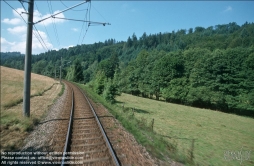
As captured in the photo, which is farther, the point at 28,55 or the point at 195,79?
the point at 195,79

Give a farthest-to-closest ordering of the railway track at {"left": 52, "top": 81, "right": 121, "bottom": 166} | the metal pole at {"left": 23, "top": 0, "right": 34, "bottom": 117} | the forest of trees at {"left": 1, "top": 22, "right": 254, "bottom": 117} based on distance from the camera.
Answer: the forest of trees at {"left": 1, "top": 22, "right": 254, "bottom": 117} < the metal pole at {"left": 23, "top": 0, "right": 34, "bottom": 117} < the railway track at {"left": 52, "top": 81, "right": 121, "bottom": 166}

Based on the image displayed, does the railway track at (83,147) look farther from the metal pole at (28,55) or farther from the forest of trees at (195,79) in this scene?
the forest of trees at (195,79)

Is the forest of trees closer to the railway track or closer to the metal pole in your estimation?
the metal pole

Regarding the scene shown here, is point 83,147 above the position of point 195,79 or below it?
below

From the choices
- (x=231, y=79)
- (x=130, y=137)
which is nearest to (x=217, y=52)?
(x=231, y=79)

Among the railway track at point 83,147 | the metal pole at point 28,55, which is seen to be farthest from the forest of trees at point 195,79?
the railway track at point 83,147

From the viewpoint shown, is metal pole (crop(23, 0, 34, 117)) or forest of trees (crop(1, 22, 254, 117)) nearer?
metal pole (crop(23, 0, 34, 117))

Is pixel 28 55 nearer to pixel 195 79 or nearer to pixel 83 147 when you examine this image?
pixel 83 147

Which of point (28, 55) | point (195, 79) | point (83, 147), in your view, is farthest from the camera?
point (195, 79)

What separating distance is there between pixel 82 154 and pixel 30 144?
253 centimetres

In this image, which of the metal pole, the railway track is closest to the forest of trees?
the metal pole

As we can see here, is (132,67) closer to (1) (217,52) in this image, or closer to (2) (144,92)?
(2) (144,92)

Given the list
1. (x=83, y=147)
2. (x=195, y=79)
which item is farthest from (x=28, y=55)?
(x=195, y=79)

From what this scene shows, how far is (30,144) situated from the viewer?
26.3ft
